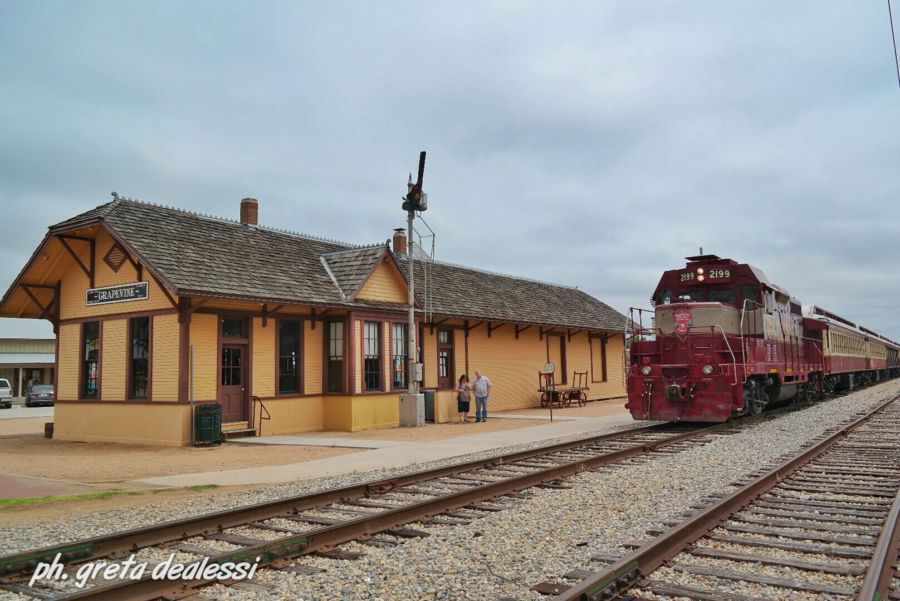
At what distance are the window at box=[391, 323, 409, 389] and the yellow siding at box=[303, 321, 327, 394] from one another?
212cm

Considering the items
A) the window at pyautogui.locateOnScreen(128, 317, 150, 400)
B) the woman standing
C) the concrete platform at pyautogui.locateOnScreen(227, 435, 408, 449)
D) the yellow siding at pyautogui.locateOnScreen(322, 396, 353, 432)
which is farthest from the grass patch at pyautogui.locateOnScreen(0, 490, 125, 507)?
the woman standing

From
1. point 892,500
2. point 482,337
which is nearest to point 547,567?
point 892,500

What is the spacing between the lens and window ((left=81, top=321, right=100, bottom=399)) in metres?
18.5

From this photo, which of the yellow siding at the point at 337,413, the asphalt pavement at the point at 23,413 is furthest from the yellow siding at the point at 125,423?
the asphalt pavement at the point at 23,413

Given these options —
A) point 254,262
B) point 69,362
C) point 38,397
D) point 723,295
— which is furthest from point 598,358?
point 38,397

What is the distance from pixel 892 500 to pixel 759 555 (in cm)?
307

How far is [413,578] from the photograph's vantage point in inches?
217

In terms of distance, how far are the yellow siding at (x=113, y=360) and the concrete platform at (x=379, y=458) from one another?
5076 mm

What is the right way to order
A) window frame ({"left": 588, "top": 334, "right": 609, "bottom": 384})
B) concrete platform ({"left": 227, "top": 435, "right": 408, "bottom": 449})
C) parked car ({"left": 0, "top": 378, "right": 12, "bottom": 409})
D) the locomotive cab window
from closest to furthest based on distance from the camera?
1. concrete platform ({"left": 227, "top": 435, "right": 408, "bottom": 449})
2. the locomotive cab window
3. window frame ({"left": 588, "top": 334, "right": 609, "bottom": 384})
4. parked car ({"left": 0, "top": 378, "right": 12, "bottom": 409})

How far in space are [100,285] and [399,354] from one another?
814cm

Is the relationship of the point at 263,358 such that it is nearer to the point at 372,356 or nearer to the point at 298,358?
the point at 298,358

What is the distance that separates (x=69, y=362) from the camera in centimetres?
1908

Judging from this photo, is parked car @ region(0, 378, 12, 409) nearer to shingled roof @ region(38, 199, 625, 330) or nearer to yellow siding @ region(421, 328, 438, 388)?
shingled roof @ region(38, 199, 625, 330)

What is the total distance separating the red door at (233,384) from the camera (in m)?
17.1
